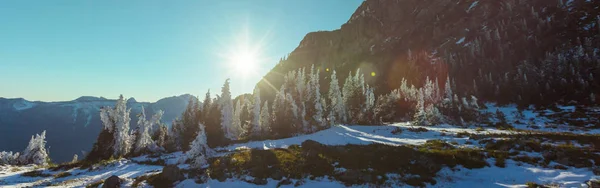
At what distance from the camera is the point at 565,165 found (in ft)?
73.1

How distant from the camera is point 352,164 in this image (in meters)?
25.6

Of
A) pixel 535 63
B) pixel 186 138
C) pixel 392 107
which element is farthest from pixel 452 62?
pixel 186 138

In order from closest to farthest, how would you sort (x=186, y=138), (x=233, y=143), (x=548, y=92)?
(x=233, y=143)
(x=186, y=138)
(x=548, y=92)

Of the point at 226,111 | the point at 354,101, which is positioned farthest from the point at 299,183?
the point at 354,101

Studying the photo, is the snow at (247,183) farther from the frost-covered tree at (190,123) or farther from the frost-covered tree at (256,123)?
the frost-covered tree at (256,123)

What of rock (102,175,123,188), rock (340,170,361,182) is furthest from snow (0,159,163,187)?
rock (340,170,361,182)

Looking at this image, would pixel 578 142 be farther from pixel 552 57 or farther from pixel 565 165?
pixel 552 57

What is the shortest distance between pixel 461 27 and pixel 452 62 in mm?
46025

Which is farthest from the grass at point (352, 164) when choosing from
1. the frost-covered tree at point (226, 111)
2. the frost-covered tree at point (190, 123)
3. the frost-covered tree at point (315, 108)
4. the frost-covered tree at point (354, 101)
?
the frost-covered tree at point (354, 101)

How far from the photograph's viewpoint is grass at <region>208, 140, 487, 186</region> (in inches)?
861

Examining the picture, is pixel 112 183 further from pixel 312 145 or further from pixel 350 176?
pixel 312 145

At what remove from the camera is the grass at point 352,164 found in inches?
861

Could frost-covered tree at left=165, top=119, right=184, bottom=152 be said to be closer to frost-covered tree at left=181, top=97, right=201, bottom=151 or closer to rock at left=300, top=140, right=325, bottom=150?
frost-covered tree at left=181, top=97, right=201, bottom=151

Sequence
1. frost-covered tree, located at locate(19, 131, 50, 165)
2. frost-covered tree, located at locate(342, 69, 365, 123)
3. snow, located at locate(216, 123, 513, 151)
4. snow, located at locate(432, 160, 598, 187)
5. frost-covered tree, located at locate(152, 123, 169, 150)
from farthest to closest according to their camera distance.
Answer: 1. frost-covered tree, located at locate(342, 69, 365, 123)
2. frost-covered tree, located at locate(152, 123, 169, 150)
3. frost-covered tree, located at locate(19, 131, 50, 165)
4. snow, located at locate(216, 123, 513, 151)
5. snow, located at locate(432, 160, 598, 187)
